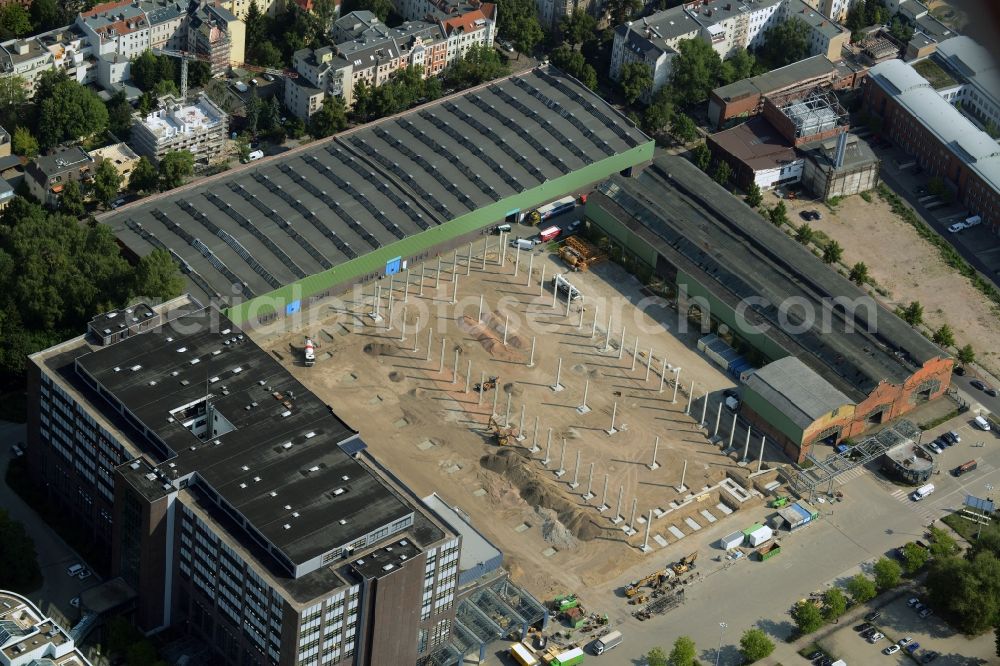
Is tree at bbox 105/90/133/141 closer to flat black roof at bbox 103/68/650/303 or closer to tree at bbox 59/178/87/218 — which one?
tree at bbox 59/178/87/218

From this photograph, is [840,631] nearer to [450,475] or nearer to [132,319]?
[450,475]

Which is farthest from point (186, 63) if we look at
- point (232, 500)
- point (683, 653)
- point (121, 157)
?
point (683, 653)

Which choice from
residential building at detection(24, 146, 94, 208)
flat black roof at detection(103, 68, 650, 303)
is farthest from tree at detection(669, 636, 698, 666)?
residential building at detection(24, 146, 94, 208)

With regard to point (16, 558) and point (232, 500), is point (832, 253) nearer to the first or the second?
point (232, 500)

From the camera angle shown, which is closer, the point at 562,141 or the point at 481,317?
the point at 481,317

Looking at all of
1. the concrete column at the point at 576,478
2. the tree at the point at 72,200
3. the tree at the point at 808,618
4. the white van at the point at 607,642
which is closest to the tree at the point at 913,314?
the concrete column at the point at 576,478

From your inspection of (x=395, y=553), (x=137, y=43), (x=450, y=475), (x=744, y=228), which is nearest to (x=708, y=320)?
(x=744, y=228)

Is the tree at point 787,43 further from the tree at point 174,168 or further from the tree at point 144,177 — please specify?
the tree at point 144,177
